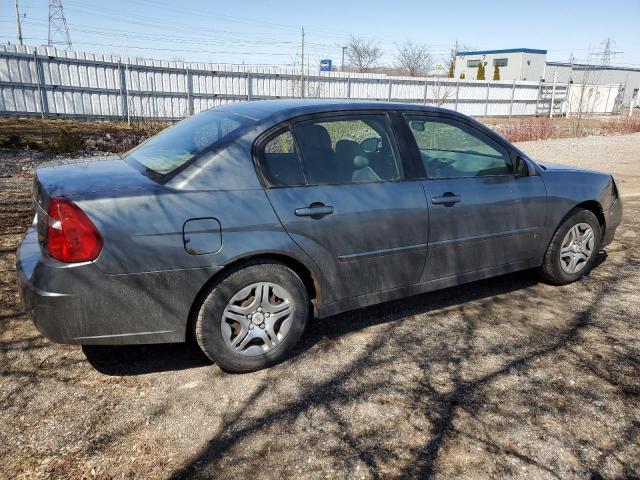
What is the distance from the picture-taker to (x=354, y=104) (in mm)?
3621

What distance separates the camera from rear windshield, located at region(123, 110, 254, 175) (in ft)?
10.3

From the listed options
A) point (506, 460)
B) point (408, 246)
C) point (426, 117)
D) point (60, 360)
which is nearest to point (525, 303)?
point (408, 246)

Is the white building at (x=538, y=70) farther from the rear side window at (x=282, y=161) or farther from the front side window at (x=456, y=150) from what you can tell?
the rear side window at (x=282, y=161)

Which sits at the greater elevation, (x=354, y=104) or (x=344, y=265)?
(x=354, y=104)

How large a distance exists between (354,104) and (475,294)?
6.65 ft

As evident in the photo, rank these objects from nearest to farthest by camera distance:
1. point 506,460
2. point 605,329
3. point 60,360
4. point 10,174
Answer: point 506,460
point 60,360
point 605,329
point 10,174

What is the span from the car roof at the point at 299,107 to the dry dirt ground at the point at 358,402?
5.14 ft

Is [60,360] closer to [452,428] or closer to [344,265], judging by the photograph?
[344,265]

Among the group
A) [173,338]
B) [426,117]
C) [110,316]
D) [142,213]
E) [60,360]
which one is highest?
[426,117]

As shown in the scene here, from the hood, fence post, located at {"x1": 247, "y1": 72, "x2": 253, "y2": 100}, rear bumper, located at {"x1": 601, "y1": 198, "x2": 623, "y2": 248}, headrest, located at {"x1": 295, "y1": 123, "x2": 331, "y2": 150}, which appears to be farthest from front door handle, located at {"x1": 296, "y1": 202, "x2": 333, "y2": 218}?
fence post, located at {"x1": 247, "y1": 72, "x2": 253, "y2": 100}

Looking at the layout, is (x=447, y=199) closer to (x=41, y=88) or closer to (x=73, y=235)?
(x=73, y=235)

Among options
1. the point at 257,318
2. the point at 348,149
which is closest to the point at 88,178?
the point at 257,318

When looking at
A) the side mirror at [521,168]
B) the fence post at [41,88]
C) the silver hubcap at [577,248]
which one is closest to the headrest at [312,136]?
the side mirror at [521,168]

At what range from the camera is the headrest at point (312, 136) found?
332 cm
